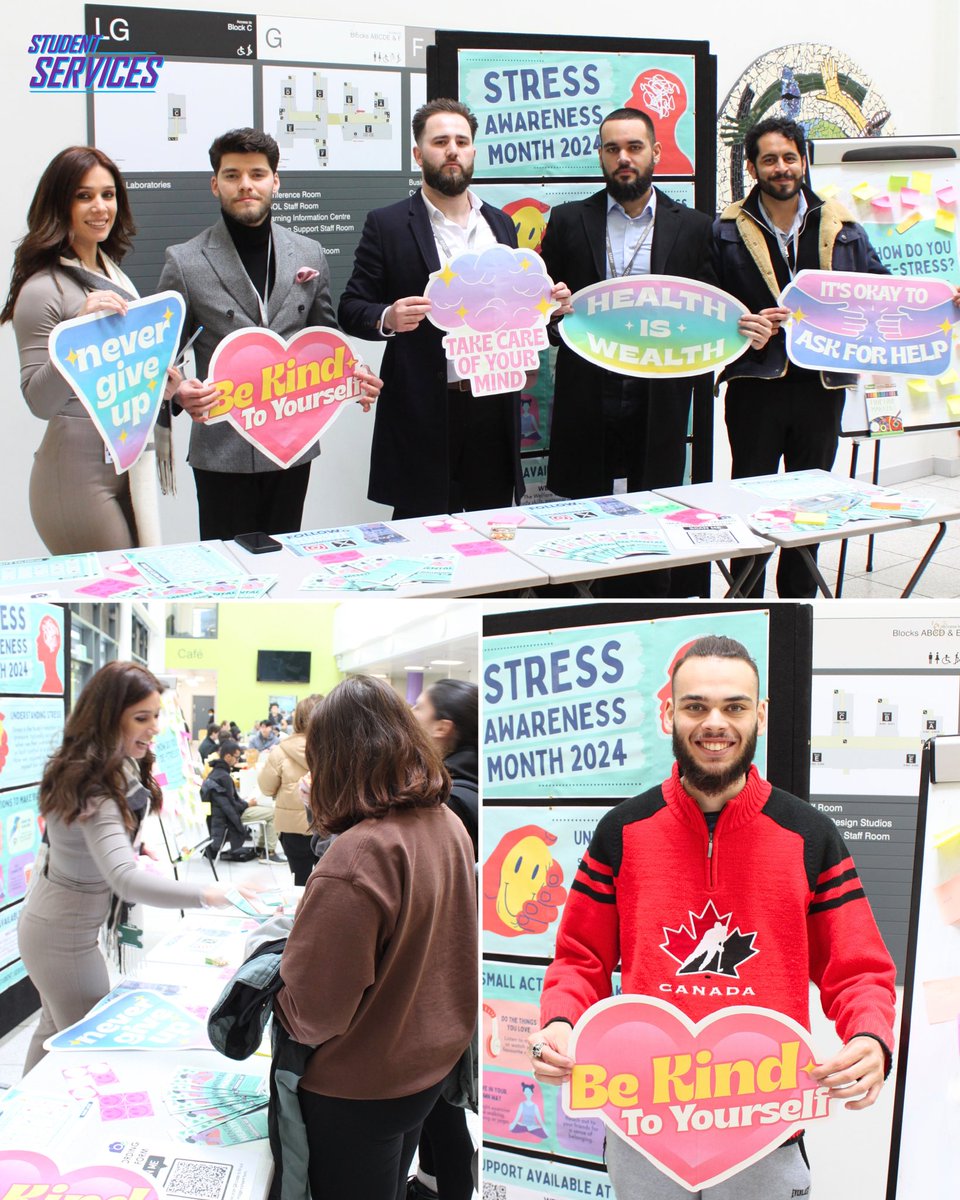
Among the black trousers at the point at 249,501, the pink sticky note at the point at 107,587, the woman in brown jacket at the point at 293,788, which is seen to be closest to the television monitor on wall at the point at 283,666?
the woman in brown jacket at the point at 293,788

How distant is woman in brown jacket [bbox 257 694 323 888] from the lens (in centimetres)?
169

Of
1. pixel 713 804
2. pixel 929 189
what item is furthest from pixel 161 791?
pixel 929 189

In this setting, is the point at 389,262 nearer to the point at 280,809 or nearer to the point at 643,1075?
the point at 280,809

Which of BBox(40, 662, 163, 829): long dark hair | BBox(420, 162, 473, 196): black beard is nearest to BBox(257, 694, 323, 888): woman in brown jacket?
BBox(40, 662, 163, 829): long dark hair

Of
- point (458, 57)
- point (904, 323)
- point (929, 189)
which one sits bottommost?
point (904, 323)

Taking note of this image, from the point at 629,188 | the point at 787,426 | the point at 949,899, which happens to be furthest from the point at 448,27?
the point at 949,899

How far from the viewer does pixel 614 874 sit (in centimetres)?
175

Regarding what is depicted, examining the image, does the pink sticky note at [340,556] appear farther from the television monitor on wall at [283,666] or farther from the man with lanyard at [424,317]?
the television monitor on wall at [283,666]

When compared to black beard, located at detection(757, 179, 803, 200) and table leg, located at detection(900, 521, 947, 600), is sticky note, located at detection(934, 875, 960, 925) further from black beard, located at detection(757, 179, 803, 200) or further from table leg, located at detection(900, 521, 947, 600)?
black beard, located at detection(757, 179, 803, 200)

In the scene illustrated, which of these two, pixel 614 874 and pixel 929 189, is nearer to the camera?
pixel 614 874

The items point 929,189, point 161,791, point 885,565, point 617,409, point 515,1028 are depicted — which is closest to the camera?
point 161,791

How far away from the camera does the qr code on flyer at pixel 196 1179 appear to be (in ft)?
5.78

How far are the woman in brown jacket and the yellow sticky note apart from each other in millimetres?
4387

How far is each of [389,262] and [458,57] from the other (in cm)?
98
